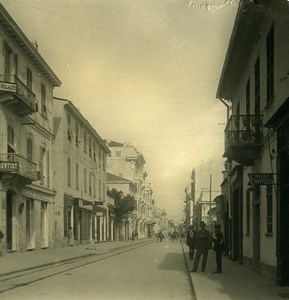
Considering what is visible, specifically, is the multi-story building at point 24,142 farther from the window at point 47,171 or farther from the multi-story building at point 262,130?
the multi-story building at point 262,130

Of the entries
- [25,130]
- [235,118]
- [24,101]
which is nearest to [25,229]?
[25,130]

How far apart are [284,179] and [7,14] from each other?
15.0m

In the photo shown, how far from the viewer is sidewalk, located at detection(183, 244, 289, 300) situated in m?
10.5

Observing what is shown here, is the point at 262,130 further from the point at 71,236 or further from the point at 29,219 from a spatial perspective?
the point at 71,236

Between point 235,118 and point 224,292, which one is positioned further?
point 235,118

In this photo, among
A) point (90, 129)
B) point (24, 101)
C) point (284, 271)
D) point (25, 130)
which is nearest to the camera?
point (284, 271)

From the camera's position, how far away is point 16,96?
78.6ft

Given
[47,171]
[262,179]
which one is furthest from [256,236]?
[47,171]

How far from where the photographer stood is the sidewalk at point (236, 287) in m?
10.5

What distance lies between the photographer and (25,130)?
2766cm

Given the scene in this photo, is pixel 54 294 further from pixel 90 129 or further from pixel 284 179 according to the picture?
pixel 90 129

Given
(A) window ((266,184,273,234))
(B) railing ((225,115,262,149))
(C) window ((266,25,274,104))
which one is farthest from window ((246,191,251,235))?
(C) window ((266,25,274,104))

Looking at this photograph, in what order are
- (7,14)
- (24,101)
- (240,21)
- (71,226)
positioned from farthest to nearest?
(71,226) < (24,101) < (7,14) < (240,21)

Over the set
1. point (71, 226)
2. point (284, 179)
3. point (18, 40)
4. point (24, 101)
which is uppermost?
point (18, 40)
